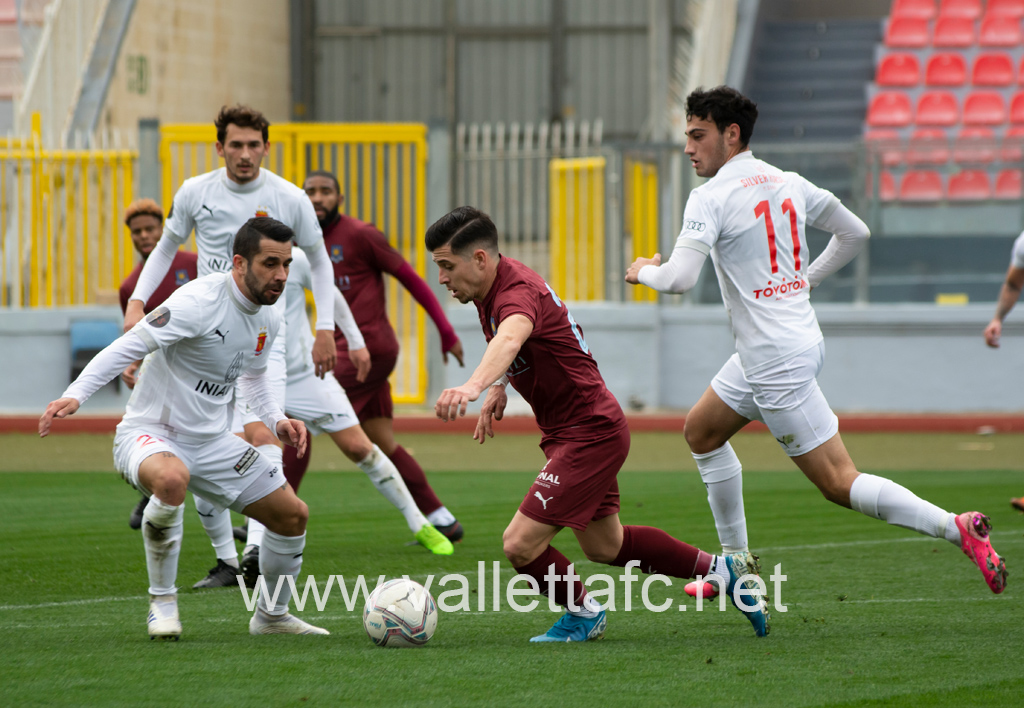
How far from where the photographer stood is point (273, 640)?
193 inches

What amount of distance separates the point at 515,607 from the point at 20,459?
709 cm

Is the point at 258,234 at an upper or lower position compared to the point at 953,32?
lower

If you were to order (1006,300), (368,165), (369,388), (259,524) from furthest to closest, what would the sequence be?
(368,165) < (1006,300) < (369,388) < (259,524)

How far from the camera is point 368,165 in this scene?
584 inches

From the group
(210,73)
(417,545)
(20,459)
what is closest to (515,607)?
(417,545)

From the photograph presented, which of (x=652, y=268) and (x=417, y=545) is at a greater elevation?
(x=652, y=268)

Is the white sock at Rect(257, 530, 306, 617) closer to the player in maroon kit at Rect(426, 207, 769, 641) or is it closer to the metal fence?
the player in maroon kit at Rect(426, 207, 769, 641)

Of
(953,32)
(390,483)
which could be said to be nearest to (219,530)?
(390,483)

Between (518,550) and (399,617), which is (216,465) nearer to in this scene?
(399,617)

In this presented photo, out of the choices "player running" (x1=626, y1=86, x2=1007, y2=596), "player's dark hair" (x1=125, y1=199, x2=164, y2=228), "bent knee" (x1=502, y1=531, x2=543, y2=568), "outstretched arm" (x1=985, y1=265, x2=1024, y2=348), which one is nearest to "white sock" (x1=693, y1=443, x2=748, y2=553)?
"player running" (x1=626, y1=86, x2=1007, y2=596)

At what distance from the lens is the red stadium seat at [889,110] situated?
1786 centimetres

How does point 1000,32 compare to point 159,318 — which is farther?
point 1000,32

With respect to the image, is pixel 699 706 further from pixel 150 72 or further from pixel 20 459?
pixel 150 72

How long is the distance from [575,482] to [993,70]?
51.2 ft
